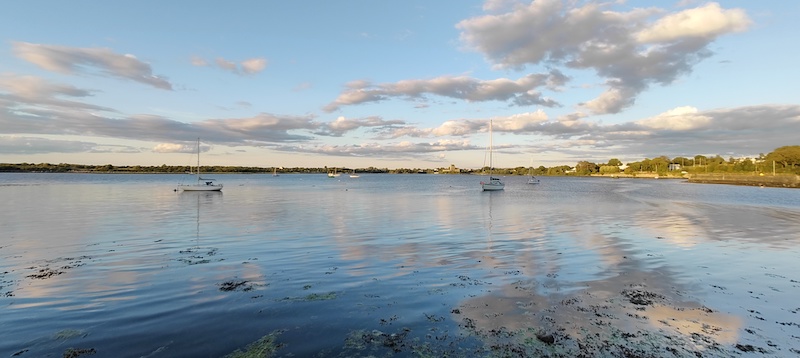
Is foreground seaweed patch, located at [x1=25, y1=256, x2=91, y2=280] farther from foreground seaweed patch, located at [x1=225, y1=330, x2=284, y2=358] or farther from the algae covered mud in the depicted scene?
foreground seaweed patch, located at [x1=225, y1=330, x2=284, y2=358]

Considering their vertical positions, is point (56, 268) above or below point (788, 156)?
below

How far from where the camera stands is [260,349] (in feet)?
30.2

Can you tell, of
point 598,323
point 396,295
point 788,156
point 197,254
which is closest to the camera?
point 598,323

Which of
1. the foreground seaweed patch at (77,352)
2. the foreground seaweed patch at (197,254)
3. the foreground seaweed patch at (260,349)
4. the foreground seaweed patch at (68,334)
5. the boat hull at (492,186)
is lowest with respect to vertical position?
the foreground seaweed patch at (197,254)

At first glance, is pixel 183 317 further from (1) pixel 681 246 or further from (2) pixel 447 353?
(1) pixel 681 246

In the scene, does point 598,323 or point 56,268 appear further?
point 56,268

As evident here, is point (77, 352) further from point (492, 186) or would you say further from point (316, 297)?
point (492, 186)

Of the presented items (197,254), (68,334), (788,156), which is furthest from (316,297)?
(788,156)

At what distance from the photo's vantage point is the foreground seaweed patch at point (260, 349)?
890 centimetres

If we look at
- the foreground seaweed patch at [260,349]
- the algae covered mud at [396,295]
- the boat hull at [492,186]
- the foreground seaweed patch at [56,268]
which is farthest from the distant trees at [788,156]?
the foreground seaweed patch at [56,268]

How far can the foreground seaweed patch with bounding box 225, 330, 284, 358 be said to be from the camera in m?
8.90

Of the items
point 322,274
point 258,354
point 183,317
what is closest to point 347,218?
point 322,274

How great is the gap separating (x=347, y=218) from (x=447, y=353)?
3154 cm

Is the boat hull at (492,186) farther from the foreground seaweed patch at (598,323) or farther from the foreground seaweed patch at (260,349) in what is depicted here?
the foreground seaweed patch at (260,349)
